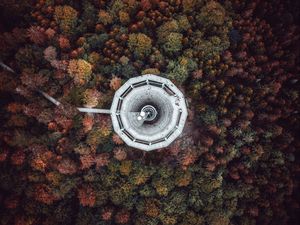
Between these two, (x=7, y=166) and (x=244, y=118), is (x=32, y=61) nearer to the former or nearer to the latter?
(x=7, y=166)

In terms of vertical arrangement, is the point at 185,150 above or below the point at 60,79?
below

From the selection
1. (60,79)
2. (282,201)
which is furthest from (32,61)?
(282,201)

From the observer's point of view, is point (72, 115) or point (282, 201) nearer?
point (72, 115)

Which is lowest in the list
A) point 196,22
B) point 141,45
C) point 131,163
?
point 131,163

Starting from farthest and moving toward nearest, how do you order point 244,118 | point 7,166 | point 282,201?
point 282,201
point 244,118
point 7,166

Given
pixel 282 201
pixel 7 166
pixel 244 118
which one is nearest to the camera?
pixel 7 166

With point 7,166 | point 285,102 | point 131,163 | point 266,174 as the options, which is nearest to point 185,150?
point 131,163
